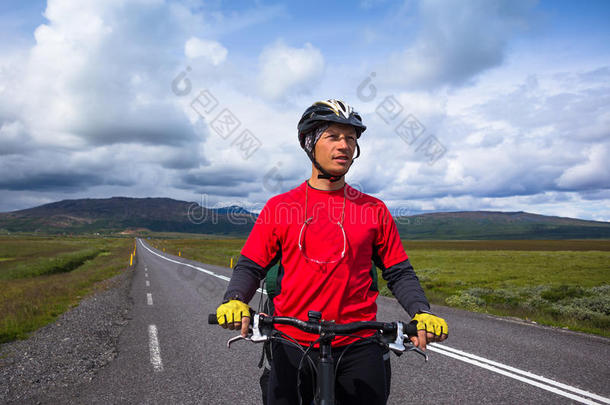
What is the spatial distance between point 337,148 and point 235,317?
122 cm

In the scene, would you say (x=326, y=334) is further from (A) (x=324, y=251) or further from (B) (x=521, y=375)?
(B) (x=521, y=375)

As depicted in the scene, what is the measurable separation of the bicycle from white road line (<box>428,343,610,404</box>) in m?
4.20

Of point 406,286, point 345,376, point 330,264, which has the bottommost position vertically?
point 345,376


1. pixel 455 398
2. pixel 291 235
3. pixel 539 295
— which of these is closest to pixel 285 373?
pixel 291 235

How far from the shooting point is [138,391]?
5180 millimetres

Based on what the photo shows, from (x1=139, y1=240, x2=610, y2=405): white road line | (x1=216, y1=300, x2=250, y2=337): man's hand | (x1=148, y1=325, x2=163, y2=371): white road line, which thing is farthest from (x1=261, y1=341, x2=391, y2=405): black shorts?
(x1=148, y1=325, x2=163, y2=371): white road line

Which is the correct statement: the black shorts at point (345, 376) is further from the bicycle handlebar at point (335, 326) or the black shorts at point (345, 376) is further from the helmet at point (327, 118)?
the helmet at point (327, 118)

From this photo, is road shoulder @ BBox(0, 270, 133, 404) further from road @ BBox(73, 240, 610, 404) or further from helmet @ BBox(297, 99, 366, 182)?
helmet @ BBox(297, 99, 366, 182)

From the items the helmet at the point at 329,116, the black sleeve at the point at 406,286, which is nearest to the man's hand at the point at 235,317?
the black sleeve at the point at 406,286

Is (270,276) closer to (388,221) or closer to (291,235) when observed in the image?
(291,235)

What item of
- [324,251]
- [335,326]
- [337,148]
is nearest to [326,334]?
[335,326]

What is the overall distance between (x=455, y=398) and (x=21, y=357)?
7.45 metres

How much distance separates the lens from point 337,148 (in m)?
2.42

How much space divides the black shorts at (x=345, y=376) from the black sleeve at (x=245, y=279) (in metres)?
0.40
